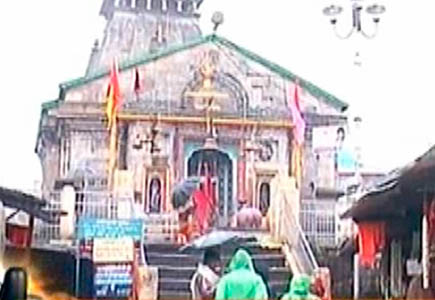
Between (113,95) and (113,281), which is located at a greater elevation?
(113,95)

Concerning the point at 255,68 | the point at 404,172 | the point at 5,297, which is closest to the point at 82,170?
the point at 255,68

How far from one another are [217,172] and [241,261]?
14.7 inches

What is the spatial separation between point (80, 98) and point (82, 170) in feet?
0.83

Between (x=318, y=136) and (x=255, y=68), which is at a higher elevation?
(x=255, y=68)

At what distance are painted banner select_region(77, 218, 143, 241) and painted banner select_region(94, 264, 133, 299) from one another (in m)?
0.10

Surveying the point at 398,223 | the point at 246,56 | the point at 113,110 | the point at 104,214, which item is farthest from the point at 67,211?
the point at 398,223

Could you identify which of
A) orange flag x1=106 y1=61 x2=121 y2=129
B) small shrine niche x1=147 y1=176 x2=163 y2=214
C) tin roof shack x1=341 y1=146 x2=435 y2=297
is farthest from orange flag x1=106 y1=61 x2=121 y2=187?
tin roof shack x1=341 y1=146 x2=435 y2=297

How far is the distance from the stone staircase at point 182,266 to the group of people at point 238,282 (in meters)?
0.02

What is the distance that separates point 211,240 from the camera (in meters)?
3.27

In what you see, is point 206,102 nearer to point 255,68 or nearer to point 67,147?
point 255,68

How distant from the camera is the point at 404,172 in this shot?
3191 millimetres

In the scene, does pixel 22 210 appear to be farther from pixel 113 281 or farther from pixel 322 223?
pixel 322 223

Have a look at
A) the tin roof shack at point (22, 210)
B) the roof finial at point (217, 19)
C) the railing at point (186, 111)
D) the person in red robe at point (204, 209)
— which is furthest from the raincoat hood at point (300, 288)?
the roof finial at point (217, 19)

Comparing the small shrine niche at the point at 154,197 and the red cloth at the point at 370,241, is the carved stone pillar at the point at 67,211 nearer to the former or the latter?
the small shrine niche at the point at 154,197
